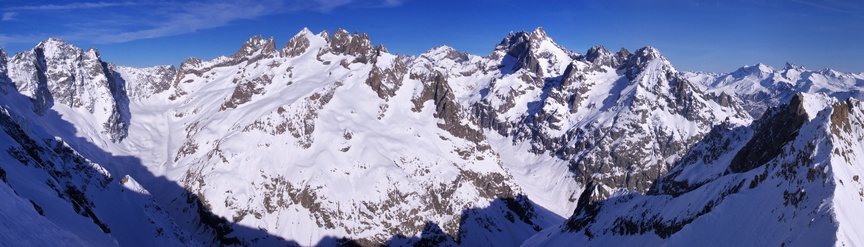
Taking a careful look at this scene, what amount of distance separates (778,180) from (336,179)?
500 feet

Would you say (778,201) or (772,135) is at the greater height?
(772,135)

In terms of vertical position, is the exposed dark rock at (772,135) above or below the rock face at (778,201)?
above

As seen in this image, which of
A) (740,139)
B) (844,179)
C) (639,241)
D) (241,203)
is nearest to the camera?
(844,179)

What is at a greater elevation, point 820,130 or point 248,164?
point 248,164

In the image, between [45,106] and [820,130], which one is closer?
[820,130]

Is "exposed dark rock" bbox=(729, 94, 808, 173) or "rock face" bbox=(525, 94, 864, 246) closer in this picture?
"rock face" bbox=(525, 94, 864, 246)

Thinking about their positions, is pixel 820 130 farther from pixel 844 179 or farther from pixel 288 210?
pixel 288 210

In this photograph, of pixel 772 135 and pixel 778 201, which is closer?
pixel 778 201

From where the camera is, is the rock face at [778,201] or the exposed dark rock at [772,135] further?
the exposed dark rock at [772,135]

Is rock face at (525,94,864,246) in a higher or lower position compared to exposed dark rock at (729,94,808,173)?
lower

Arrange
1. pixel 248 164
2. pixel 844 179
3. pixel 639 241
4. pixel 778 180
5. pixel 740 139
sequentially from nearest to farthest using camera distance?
pixel 844 179 → pixel 778 180 → pixel 639 241 → pixel 740 139 → pixel 248 164

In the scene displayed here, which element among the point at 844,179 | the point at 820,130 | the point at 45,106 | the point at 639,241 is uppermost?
the point at 45,106

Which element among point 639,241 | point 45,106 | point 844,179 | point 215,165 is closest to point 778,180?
point 844,179

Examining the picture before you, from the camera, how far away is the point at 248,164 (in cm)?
19350
